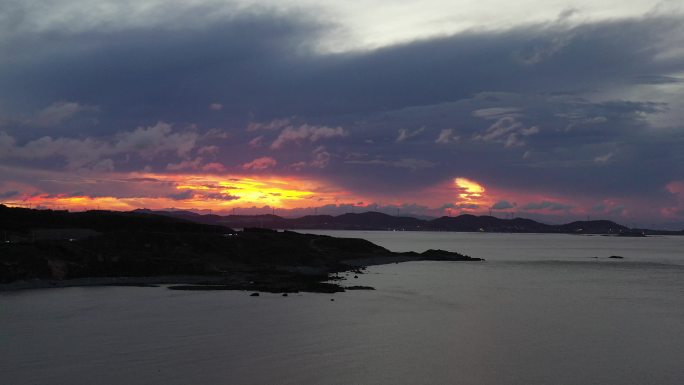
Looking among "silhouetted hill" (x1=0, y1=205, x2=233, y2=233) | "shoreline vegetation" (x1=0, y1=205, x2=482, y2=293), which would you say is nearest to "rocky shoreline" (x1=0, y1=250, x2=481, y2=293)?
"shoreline vegetation" (x1=0, y1=205, x2=482, y2=293)

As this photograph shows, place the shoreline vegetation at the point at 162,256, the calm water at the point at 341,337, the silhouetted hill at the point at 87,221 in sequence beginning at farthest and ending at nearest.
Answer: the silhouetted hill at the point at 87,221, the shoreline vegetation at the point at 162,256, the calm water at the point at 341,337

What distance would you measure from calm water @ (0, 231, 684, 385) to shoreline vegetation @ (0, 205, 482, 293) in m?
7.52

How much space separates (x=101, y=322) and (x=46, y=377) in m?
22.3

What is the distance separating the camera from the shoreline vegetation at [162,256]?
9494 centimetres

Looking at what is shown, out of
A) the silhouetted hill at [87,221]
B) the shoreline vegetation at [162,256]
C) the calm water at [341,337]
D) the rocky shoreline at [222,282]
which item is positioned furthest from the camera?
the silhouetted hill at [87,221]

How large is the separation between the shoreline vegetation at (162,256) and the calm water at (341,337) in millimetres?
7522

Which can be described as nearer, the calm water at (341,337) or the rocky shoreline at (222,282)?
the calm water at (341,337)

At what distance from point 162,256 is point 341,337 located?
7139 centimetres

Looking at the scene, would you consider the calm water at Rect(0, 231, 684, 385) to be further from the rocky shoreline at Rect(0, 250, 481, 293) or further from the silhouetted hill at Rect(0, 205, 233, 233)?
the silhouetted hill at Rect(0, 205, 233, 233)

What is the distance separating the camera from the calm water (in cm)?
4281

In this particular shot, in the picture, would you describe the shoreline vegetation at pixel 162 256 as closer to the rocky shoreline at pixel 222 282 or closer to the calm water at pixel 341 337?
the rocky shoreline at pixel 222 282

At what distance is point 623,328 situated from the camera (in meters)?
→ 65.1

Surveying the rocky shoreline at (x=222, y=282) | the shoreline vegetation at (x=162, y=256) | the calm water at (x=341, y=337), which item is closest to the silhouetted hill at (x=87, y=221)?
the shoreline vegetation at (x=162, y=256)

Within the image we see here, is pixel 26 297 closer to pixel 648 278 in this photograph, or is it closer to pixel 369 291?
pixel 369 291
